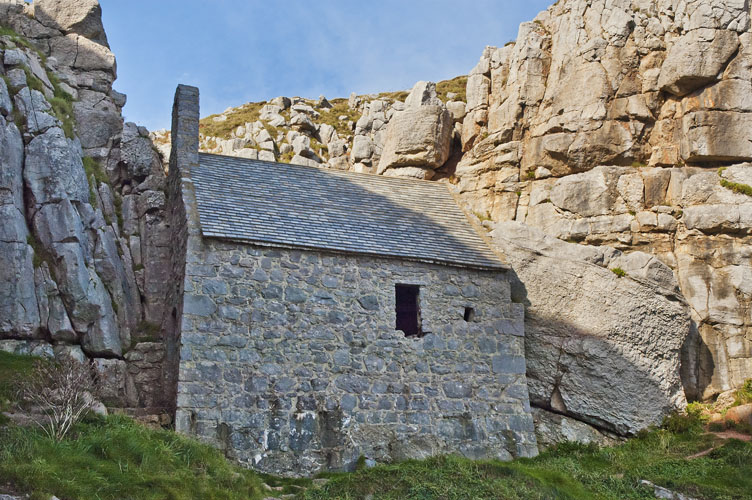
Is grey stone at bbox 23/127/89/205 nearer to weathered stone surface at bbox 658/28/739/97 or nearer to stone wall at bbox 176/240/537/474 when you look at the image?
stone wall at bbox 176/240/537/474

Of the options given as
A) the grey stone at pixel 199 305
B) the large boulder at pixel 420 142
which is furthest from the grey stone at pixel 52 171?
the large boulder at pixel 420 142

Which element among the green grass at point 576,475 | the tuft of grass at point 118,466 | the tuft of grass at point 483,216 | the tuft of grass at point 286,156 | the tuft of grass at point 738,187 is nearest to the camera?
the tuft of grass at point 118,466

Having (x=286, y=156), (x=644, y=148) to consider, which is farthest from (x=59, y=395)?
(x=286, y=156)

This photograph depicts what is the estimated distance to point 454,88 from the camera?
4150cm

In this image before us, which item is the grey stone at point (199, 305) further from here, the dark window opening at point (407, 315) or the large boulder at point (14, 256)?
the dark window opening at point (407, 315)

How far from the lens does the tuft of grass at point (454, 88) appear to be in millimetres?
38656

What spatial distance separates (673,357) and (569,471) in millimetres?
5341

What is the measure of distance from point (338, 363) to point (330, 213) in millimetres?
4431

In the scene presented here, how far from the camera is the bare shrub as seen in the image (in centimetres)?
1244

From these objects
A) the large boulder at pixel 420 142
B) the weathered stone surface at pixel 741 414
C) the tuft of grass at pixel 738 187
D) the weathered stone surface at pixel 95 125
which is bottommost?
the weathered stone surface at pixel 741 414

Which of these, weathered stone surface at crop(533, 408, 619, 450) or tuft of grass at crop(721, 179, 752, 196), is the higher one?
tuft of grass at crop(721, 179, 752, 196)

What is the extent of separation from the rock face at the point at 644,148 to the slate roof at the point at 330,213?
5182 mm

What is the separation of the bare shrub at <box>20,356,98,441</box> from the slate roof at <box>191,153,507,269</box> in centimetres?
439

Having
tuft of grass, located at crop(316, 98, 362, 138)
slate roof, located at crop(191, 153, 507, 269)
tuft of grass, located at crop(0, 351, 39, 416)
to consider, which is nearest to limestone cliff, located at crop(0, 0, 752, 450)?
tuft of grass, located at crop(0, 351, 39, 416)
